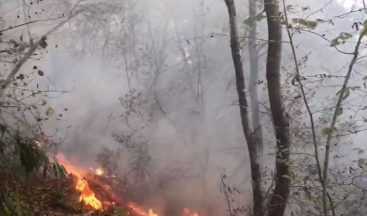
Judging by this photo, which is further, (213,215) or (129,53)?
(129,53)

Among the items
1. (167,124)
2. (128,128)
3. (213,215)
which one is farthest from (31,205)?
(167,124)

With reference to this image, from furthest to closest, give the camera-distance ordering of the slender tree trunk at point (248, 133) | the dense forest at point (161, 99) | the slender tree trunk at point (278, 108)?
the dense forest at point (161, 99) < the slender tree trunk at point (248, 133) < the slender tree trunk at point (278, 108)

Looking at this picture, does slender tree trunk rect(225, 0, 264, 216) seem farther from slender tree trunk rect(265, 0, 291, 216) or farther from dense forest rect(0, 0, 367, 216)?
dense forest rect(0, 0, 367, 216)

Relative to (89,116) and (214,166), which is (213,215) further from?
(89,116)

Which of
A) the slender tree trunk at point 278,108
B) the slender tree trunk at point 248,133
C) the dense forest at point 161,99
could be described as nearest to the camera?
the slender tree trunk at point 278,108

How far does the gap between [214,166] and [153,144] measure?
3234 millimetres

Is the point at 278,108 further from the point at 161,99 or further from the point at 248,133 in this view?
the point at 161,99

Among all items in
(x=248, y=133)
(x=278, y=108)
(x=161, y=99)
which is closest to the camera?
(x=278, y=108)

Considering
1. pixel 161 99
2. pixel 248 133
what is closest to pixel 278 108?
pixel 248 133

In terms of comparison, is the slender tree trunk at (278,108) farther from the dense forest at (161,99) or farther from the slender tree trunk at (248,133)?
the dense forest at (161,99)

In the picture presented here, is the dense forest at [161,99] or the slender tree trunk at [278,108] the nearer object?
A: the slender tree trunk at [278,108]

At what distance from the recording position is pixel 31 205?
575 centimetres

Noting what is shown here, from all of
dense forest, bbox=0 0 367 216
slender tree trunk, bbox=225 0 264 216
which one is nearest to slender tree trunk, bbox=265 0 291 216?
slender tree trunk, bbox=225 0 264 216

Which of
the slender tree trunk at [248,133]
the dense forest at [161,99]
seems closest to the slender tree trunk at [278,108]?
the slender tree trunk at [248,133]
